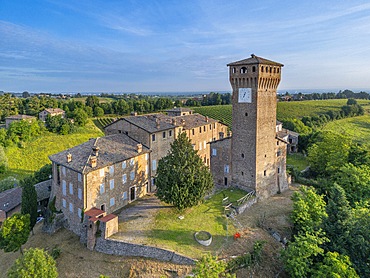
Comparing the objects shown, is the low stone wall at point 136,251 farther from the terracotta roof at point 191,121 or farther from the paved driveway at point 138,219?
the terracotta roof at point 191,121

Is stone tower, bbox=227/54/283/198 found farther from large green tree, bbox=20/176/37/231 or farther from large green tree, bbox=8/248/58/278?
large green tree, bbox=20/176/37/231

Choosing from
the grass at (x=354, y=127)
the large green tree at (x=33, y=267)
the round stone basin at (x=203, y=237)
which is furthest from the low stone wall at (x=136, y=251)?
the grass at (x=354, y=127)

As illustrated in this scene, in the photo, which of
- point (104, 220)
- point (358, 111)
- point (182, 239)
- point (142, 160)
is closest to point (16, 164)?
point (142, 160)

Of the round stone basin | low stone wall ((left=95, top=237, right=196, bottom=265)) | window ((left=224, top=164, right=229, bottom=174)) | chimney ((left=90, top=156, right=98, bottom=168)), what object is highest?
chimney ((left=90, top=156, right=98, bottom=168))

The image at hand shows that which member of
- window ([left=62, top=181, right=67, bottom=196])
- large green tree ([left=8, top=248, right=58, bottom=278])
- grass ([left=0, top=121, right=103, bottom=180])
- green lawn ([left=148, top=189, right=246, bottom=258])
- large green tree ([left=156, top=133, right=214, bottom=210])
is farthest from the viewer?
grass ([left=0, top=121, right=103, bottom=180])

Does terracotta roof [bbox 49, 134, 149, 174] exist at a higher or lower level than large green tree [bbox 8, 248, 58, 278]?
higher

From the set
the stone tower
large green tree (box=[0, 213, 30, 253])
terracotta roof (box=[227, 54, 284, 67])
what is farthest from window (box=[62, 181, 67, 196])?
terracotta roof (box=[227, 54, 284, 67])

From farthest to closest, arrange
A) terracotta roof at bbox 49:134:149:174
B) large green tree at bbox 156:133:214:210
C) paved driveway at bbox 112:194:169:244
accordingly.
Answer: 1. terracotta roof at bbox 49:134:149:174
2. large green tree at bbox 156:133:214:210
3. paved driveway at bbox 112:194:169:244

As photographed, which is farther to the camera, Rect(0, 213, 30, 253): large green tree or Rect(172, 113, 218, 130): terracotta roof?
Rect(172, 113, 218, 130): terracotta roof
